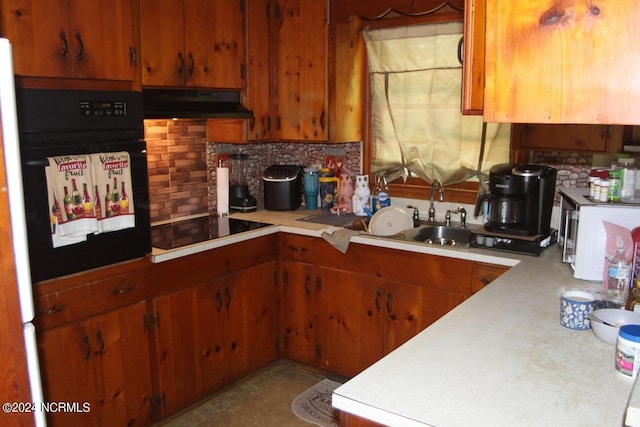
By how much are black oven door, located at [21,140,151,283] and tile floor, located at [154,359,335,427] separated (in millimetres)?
903

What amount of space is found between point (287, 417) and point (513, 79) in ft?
7.65

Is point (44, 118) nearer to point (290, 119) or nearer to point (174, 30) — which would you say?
point (174, 30)

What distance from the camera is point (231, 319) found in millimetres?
3053

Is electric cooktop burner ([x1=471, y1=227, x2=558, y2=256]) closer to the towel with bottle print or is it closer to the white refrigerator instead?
the towel with bottle print

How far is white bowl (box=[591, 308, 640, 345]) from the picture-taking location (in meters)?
1.57

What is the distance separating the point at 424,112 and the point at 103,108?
1876mm

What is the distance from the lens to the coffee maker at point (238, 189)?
3592 mm

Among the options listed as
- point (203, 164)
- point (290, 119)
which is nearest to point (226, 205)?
point (203, 164)

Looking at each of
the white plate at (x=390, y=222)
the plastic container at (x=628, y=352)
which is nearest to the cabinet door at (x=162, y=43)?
the white plate at (x=390, y=222)

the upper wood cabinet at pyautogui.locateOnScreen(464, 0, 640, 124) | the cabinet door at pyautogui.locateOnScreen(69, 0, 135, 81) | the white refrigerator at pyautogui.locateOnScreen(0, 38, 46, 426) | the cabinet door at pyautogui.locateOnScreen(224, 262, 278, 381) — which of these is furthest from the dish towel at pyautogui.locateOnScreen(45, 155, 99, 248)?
the upper wood cabinet at pyautogui.locateOnScreen(464, 0, 640, 124)

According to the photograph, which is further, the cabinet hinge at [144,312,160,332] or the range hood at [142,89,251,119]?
the range hood at [142,89,251,119]

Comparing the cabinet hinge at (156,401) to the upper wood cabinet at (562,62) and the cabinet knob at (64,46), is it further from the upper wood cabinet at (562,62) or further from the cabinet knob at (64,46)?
the upper wood cabinet at (562,62)

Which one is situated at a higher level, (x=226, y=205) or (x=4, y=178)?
(x=4, y=178)

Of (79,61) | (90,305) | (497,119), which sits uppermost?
(79,61)
